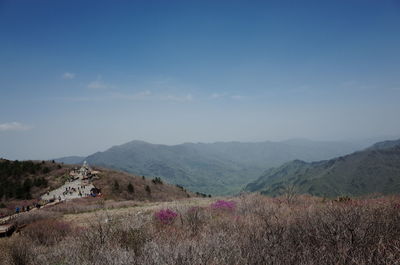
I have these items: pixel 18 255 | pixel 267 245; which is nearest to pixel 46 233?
pixel 18 255

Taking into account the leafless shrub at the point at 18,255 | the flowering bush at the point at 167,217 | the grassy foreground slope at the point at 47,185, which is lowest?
the grassy foreground slope at the point at 47,185

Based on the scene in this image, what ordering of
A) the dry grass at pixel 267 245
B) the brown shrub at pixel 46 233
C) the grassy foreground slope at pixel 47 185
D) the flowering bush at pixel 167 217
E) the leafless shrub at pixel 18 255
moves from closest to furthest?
1. the dry grass at pixel 267 245
2. the leafless shrub at pixel 18 255
3. the brown shrub at pixel 46 233
4. the flowering bush at pixel 167 217
5. the grassy foreground slope at pixel 47 185

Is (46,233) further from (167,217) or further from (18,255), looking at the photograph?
(167,217)

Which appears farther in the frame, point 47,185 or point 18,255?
point 47,185

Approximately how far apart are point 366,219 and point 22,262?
9326 mm

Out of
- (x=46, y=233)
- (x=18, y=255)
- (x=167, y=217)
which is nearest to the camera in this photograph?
(x=18, y=255)

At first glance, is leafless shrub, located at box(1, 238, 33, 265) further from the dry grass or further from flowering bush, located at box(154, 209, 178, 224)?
flowering bush, located at box(154, 209, 178, 224)

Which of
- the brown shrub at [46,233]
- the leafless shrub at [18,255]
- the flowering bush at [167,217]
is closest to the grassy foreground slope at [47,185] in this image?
the brown shrub at [46,233]

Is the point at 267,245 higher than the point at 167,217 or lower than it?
higher

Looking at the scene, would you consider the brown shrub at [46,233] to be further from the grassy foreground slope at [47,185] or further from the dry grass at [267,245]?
the grassy foreground slope at [47,185]

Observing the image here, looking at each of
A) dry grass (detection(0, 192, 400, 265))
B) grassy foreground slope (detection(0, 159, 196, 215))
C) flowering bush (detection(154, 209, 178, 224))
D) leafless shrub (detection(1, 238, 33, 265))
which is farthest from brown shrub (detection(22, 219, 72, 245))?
grassy foreground slope (detection(0, 159, 196, 215))

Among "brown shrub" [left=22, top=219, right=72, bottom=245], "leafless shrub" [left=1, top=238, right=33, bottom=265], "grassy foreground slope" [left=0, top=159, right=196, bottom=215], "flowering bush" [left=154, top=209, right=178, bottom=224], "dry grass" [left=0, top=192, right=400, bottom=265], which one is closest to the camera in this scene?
"dry grass" [left=0, top=192, right=400, bottom=265]

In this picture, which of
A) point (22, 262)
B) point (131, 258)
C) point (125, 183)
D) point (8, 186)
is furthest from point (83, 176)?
point (131, 258)

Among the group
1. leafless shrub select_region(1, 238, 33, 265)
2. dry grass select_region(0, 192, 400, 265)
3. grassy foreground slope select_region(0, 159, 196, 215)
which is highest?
dry grass select_region(0, 192, 400, 265)
